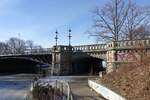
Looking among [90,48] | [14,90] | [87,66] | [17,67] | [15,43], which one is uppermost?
[15,43]

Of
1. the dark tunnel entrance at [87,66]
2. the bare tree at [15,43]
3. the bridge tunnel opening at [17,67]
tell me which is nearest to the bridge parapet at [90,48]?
the dark tunnel entrance at [87,66]

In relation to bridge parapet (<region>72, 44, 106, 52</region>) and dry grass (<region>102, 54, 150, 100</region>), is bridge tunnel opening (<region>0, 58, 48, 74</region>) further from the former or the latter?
dry grass (<region>102, 54, 150, 100</region>)

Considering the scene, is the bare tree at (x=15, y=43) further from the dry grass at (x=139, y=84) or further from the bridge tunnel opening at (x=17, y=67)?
the dry grass at (x=139, y=84)

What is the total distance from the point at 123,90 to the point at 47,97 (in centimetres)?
443

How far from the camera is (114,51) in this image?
51438 millimetres

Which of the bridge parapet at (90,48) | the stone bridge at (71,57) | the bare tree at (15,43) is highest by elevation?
the bare tree at (15,43)

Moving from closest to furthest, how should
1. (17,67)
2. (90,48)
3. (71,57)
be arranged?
(90,48) → (71,57) → (17,67)

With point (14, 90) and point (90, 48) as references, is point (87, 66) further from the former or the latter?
point (14, 90)

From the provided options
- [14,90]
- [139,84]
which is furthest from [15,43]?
[139,84]

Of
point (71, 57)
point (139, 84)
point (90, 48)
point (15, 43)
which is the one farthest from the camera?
point (15, 43)

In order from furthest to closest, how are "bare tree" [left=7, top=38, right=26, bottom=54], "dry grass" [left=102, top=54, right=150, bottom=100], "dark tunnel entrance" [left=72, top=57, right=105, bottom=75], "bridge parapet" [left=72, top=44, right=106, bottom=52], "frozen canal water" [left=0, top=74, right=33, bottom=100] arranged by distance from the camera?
1. "bare tree" [left=7, top=38, right=26, bottom=54]
2. "dark tunnel entrance" [left=72, top=57, right=105, bottom=75]
3. "bridge parapet" [left=72, top=44, right=106, bottom=52]
4. "frozen canal water" [left=0, top=74, right=33, bottom=100]
5. "dry grass" [left=102, top=54, right=150, bottom=100]

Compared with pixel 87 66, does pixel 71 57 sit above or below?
above

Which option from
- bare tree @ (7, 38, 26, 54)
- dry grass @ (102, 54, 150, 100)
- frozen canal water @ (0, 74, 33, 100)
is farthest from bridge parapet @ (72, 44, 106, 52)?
bare tree @ (7, 38, 26, 54)

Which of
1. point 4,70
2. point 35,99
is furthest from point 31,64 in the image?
point 35,99
